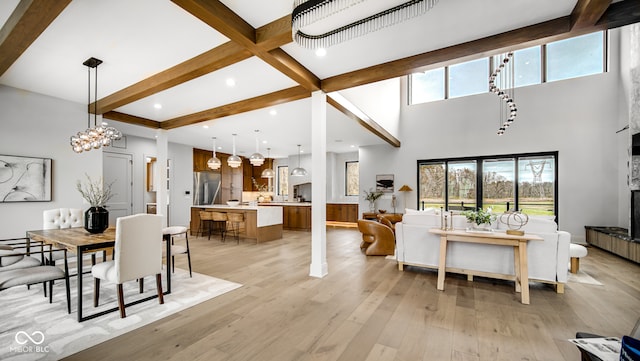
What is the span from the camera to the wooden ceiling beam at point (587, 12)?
2.11 metres

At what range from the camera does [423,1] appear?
174 centimetres

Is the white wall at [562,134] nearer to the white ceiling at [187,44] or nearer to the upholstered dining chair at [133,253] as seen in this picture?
the white ceiling at [187,44]

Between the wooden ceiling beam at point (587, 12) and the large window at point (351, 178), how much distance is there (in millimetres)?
8211

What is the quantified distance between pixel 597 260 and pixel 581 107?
3922mm

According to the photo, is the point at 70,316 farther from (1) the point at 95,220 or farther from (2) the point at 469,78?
(2) the point at 469,78

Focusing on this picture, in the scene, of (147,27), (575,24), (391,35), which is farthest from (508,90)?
(147,27)

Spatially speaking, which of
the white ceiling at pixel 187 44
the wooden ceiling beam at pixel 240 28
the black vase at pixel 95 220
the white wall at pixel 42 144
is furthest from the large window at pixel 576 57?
the white wall at pixel 42 144

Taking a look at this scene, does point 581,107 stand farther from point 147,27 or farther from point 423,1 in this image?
point 147,27

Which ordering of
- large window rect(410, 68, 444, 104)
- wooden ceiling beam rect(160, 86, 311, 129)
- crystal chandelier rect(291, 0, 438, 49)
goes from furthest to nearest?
large window rect(410, 68, 444, 104), wooden ceiling beam rect(160, 86, 311, 129), crystal chandelier rect(291, 0, 438, 49)

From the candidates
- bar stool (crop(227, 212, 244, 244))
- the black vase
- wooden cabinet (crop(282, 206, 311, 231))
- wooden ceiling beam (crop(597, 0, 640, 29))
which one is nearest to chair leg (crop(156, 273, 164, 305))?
the black vase

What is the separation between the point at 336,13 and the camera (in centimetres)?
188

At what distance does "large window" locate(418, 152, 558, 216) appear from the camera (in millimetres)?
6883

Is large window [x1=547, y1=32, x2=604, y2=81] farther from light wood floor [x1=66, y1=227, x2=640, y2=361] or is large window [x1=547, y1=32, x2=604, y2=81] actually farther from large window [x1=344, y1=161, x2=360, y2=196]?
large window [x1=344, y1=161, x2=360, y2=196]

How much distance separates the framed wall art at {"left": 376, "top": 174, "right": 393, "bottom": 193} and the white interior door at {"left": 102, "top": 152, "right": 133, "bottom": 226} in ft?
24.3
